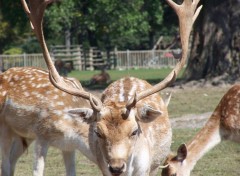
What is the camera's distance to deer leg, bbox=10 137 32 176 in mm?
10391

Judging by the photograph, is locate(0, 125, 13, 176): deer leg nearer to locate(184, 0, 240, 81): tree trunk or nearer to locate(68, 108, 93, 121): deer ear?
locate(68, 108, 93, 121): deer ear

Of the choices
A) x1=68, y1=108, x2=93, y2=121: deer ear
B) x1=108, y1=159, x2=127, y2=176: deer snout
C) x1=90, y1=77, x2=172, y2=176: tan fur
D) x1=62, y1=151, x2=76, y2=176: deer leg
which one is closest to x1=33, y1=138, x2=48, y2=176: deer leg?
x1=62, y1=151, x2=76, y2=176: deer leg

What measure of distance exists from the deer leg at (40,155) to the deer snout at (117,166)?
2686mm

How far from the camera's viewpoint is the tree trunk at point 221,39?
2538cm

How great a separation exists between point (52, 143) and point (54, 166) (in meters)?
2.30

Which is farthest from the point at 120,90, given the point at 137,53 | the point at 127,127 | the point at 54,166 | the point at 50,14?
the point at 137,53

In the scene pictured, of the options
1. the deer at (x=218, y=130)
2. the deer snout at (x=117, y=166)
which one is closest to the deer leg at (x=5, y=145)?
the deer at (x=218, y=130)

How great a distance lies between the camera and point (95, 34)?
190ft

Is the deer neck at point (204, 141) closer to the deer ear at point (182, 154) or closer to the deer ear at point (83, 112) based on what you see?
the deer ear at point (182, 154)

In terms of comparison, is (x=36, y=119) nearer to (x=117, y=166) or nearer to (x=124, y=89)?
(x=124, y=89)

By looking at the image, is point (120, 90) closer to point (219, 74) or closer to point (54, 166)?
point (54, 166)

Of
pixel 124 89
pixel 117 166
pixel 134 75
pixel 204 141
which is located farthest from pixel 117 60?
pixel 117 166

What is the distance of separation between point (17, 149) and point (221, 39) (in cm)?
1594

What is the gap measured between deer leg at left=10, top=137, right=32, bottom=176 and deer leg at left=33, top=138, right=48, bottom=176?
84 centimetres
